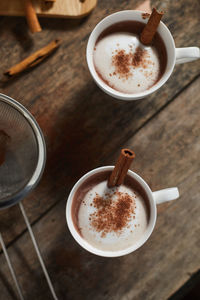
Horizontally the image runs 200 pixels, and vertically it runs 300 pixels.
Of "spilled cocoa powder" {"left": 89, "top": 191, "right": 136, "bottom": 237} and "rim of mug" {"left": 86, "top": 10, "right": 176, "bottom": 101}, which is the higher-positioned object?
"rim of mug" {"left": 86, "top": 10, "right": 176, "bottom": 101}

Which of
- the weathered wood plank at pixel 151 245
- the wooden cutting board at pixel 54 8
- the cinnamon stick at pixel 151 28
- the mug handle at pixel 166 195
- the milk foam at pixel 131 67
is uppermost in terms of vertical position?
the wooden cutting board at pixel 54 8

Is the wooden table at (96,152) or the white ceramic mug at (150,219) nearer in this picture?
the white ceramic mug at (150,219)

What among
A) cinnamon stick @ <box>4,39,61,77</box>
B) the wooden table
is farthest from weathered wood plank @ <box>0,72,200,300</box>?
cinnamon stick @ <box>4,39,61,77</box>

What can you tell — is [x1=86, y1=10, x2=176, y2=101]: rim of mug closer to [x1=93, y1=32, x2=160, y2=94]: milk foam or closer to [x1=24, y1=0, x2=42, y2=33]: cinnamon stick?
[x1=93, y1=32, x2=160, y2=94]: milk foam

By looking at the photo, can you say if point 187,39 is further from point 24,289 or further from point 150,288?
point 24,289

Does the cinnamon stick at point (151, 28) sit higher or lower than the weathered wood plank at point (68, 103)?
higher

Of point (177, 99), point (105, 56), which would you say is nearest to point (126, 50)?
point (105, 56)

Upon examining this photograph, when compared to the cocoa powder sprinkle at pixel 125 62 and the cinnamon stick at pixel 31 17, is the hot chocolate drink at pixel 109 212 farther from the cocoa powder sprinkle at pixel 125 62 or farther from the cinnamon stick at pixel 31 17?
the cinnamon stick at pixel 31 17

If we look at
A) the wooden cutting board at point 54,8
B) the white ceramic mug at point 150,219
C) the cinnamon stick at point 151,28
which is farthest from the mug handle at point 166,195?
the wooden cutting board at point 54,8
